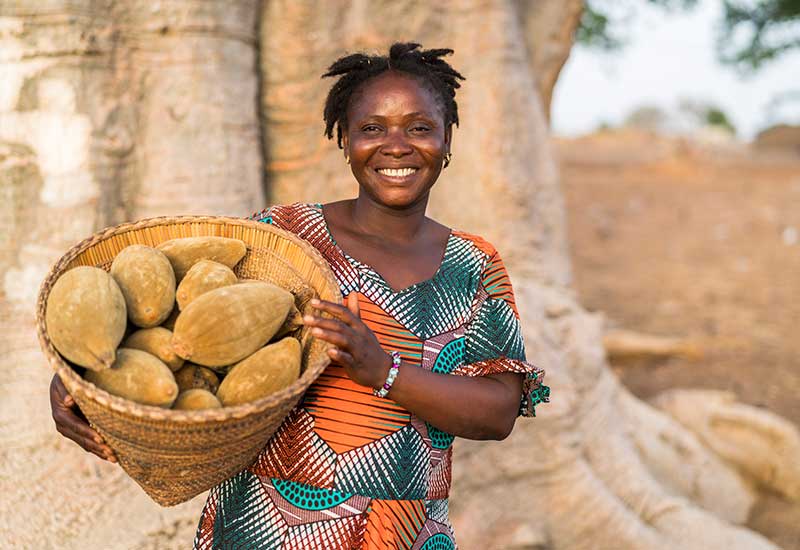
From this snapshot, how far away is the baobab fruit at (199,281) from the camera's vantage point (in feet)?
4.84

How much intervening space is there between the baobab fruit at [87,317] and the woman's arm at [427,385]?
0.34 m

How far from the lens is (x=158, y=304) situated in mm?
1456

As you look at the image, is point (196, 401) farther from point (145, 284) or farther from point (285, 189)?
point (285, 189)

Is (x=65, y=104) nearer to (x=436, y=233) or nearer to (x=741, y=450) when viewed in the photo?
(x=436, y=233)

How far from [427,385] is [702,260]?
289 inches

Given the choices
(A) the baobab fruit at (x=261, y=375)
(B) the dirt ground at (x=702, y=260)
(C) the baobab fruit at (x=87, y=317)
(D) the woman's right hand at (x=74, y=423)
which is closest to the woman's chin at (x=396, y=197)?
(A) the baobab fruit at (x=261, y=375)

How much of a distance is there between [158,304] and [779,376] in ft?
16.3

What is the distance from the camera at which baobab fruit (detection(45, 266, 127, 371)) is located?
1.31 m

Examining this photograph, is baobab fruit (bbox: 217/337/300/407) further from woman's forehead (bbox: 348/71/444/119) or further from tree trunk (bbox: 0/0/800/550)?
tree trunk (bbox: 0/0/800/550)

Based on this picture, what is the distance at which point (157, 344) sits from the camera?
143 cm

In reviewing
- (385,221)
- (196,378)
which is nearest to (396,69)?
(385,221)

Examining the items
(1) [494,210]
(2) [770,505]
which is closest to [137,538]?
(1) [494,210]

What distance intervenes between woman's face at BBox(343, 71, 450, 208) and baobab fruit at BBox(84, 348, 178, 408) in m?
0.64

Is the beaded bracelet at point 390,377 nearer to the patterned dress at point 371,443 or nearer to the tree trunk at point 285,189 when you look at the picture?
the patterned dress at point 371,443
